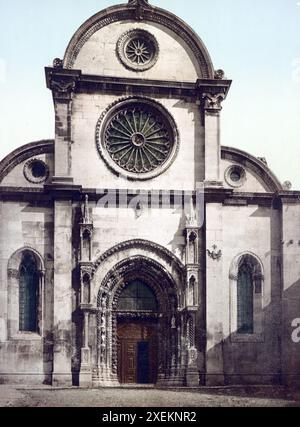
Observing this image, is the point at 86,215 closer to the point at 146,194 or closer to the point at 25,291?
the point at 146,194

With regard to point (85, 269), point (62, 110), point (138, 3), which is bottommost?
point (85, 269)

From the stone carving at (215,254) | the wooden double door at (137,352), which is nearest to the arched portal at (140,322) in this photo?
the wooden double door at (137,352)

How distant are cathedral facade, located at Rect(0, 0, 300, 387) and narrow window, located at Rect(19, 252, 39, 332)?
5 cm

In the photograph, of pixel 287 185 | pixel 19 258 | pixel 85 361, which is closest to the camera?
pixel 85 361

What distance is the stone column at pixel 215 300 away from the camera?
26828 millimetres

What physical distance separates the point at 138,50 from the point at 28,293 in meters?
10.6

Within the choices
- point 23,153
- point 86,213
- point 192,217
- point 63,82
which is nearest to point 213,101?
point 192,217

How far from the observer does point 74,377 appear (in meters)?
26.2

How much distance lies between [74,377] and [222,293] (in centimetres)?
646

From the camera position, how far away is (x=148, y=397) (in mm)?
22578

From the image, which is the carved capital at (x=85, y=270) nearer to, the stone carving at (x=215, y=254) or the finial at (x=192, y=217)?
the finial at (x=192, y=217)

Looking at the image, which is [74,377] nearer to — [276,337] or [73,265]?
[73,265]

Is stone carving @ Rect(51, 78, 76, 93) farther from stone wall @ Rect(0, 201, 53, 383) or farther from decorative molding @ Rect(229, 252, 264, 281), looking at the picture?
decorative molding @ Rect(229, 252, 264, 281)

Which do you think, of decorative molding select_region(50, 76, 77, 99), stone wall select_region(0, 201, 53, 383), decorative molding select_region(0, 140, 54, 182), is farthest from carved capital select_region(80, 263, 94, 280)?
decorative molding select_region(50, 76, 77, 99)
